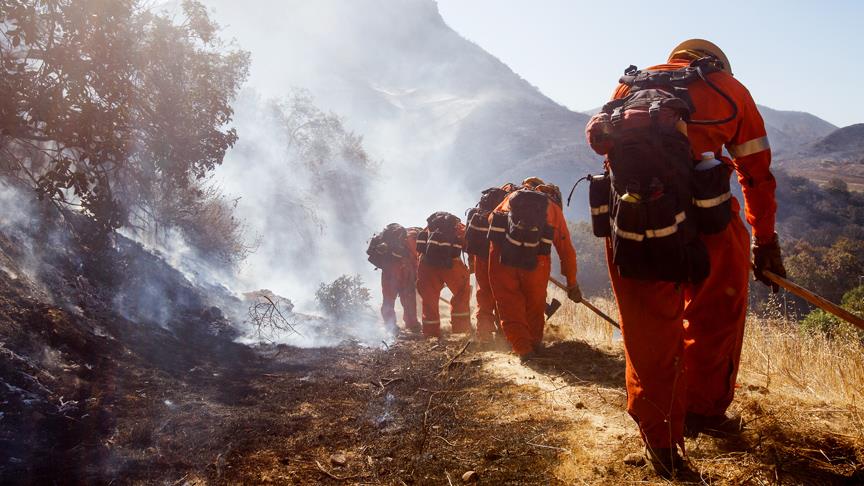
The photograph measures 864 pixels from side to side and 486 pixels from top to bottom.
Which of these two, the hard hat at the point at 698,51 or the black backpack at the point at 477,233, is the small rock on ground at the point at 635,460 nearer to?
the hard hat at the point at 698,51

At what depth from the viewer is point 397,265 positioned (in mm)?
10211

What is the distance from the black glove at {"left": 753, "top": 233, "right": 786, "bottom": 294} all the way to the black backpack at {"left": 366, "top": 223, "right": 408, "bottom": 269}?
7436 mm

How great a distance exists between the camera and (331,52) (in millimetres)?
84875

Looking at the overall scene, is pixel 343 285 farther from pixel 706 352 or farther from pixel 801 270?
pixel 801 270

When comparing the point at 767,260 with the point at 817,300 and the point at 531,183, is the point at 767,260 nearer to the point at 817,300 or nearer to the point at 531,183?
the point at 817,300

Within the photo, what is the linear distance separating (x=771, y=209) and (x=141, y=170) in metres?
7.54

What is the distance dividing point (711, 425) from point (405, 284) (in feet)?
25.6

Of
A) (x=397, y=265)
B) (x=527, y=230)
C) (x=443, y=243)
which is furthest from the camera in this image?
(x=397, y=265)

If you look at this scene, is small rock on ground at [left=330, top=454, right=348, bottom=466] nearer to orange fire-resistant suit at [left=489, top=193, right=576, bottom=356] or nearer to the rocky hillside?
orange fire-resistant suit at [left=489, top=193, right=576, bottom=356]

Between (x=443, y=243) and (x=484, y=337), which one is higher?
(x=443, y=243)

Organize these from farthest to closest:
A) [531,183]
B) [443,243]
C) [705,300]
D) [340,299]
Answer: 1. [340,299]
2. [443,243]
3. [531,183]
4. [705,300]

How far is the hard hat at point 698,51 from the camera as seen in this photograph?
2.98 metres

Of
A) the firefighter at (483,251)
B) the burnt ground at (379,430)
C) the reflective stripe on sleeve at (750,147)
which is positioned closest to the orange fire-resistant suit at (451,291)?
the firefighter at (483,251)

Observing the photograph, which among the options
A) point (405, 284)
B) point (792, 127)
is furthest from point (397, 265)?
point (792, 127)
